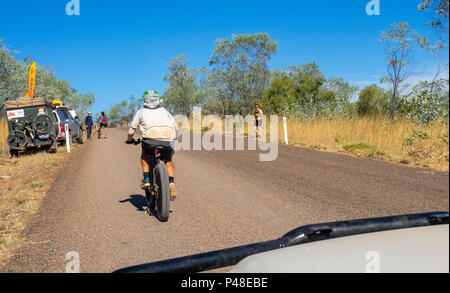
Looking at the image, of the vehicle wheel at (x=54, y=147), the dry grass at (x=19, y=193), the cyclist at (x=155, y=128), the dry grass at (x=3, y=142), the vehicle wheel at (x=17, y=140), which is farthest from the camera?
the dry grass at (x=3, y=142)

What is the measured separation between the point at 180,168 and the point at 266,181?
3201 millimetres

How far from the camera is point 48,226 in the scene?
490cm

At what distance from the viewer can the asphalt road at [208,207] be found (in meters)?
3.87

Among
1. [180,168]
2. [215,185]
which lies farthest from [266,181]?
[180,168]

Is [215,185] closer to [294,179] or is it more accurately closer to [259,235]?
[294,179]

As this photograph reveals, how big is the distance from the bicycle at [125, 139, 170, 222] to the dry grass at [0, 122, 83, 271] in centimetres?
169

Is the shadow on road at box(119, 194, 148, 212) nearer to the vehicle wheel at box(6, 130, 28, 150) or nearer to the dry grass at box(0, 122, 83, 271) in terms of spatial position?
the dry grass at box(0, 122, 83, 271)

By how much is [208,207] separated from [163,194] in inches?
41.3

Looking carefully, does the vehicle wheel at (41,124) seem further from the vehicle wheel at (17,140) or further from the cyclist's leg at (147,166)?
the cyclist's leg at (147,166)

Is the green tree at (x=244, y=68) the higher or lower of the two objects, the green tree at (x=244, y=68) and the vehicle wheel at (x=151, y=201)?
the higher

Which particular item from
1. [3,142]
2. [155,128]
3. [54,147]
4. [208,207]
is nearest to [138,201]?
[208,207]

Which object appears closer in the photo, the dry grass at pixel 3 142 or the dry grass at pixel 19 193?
the dry grass at pixel 19 193

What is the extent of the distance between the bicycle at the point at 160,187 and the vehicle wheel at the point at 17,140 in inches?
420

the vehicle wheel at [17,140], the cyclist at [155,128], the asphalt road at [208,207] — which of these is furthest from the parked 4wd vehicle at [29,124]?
the cyclist at [155,128]
